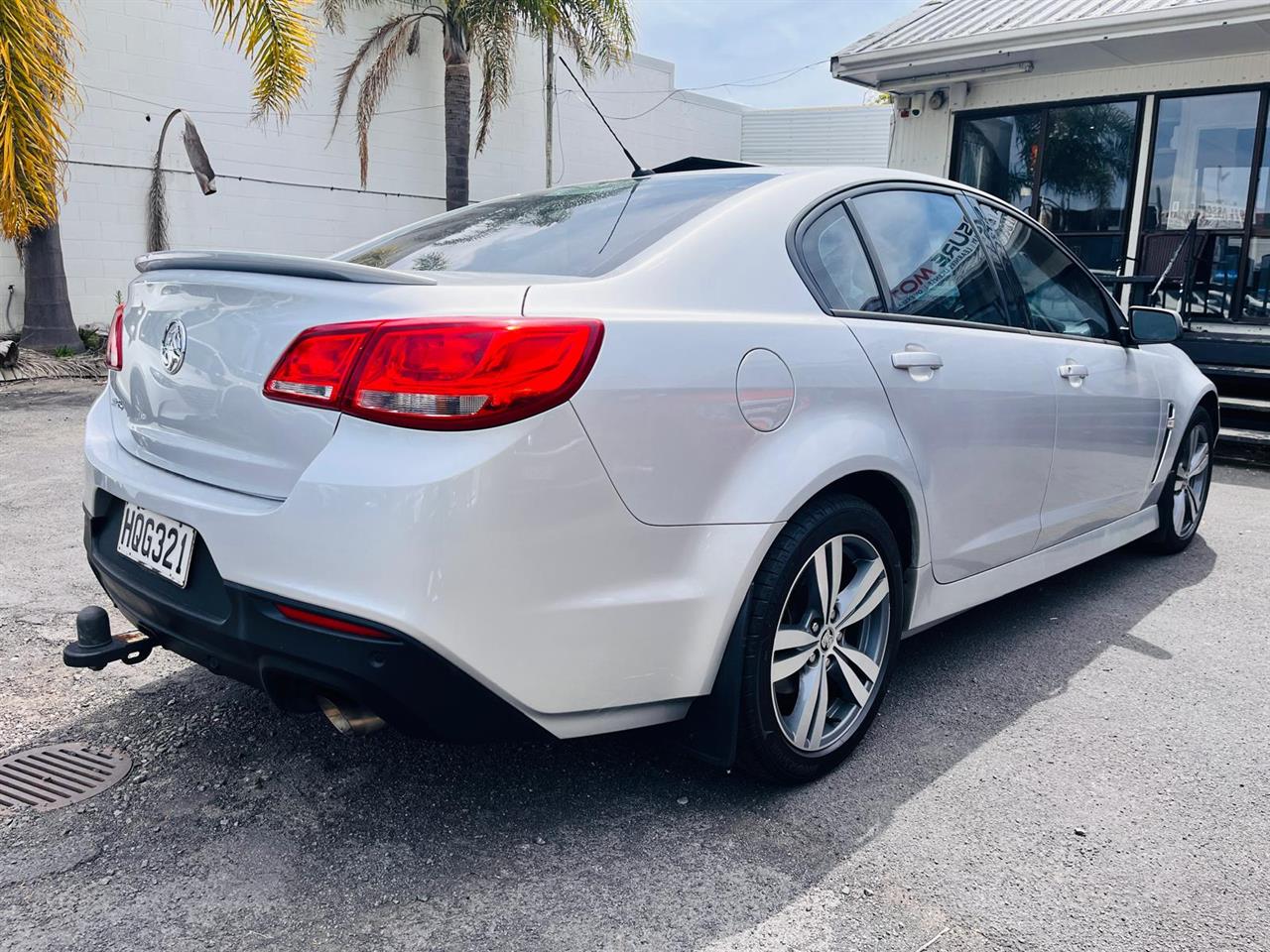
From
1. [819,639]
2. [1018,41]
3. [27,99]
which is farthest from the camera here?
[1018,41]

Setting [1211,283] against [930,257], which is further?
[1211,283]

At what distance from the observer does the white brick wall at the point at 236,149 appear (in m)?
13.0

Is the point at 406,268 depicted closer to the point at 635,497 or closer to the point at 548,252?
the point at 548,252

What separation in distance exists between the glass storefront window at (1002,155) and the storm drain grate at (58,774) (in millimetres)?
10031

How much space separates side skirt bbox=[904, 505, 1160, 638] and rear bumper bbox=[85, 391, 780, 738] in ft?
2.88

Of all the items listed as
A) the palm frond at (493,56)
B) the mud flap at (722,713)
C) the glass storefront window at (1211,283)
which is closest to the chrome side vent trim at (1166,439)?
the mud flap at (722,713)

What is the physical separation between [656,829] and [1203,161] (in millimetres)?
9957

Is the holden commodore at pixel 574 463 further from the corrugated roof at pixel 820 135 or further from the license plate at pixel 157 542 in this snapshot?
the corrugated roof at pixel 820 135

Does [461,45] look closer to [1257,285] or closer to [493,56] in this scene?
[493,56]

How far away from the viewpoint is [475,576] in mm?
1880

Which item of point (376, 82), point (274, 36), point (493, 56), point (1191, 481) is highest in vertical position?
point (493, 56)

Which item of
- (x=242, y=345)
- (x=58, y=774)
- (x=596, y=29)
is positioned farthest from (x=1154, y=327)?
(x=596, y=29)

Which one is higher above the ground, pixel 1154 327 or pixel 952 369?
pixel 1154 327

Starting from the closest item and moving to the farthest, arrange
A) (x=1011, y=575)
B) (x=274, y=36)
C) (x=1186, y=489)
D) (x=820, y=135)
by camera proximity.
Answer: (x=1011, y=575), (x=1186, y=489), (x=274, y=36), (x=820, y=135)
